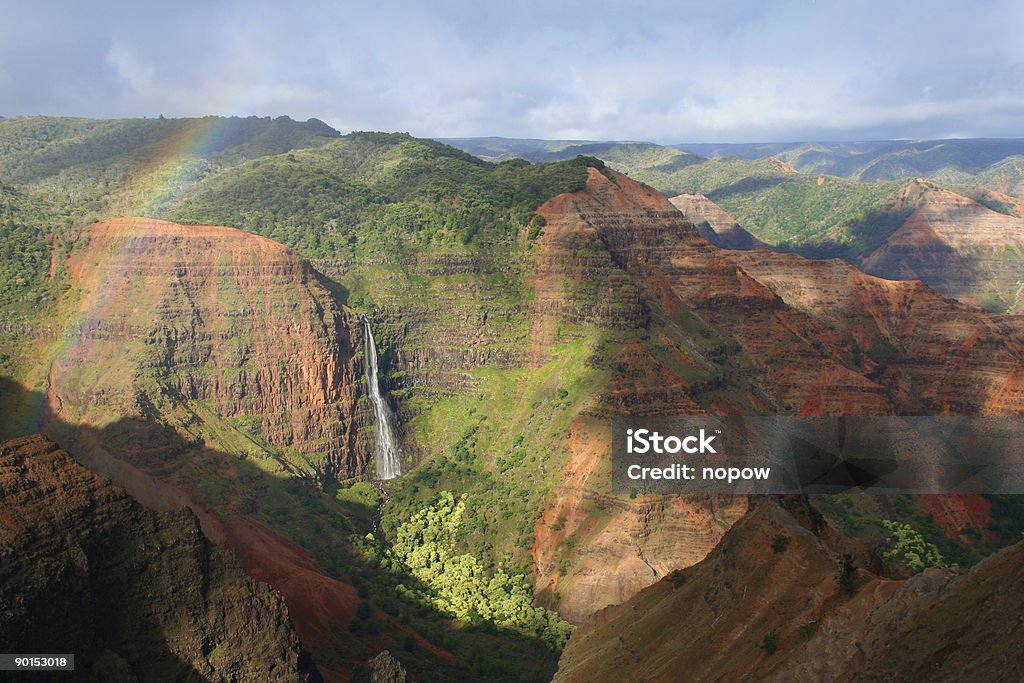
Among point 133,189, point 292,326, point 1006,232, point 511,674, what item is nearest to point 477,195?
point 292,326

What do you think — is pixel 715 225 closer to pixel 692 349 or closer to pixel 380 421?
pixel 692 349

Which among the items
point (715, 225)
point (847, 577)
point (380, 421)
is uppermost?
point (715, 225)

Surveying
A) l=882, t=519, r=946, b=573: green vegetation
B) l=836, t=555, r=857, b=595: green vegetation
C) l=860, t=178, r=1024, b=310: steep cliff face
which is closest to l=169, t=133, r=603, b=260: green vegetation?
l=882, t=519, r=946, b=573: green vegetation

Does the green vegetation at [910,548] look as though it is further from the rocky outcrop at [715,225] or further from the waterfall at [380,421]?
the rocky outcrop at [715,225]

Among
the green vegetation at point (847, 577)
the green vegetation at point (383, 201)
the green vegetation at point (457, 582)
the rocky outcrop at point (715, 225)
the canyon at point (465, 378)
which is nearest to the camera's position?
the green vegetation at point (847, 577)

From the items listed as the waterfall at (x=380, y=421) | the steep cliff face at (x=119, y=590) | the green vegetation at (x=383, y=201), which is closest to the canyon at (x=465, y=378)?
the waterfall at (x=380, y=421)

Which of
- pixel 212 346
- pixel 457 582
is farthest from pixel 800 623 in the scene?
pixel 212 346
